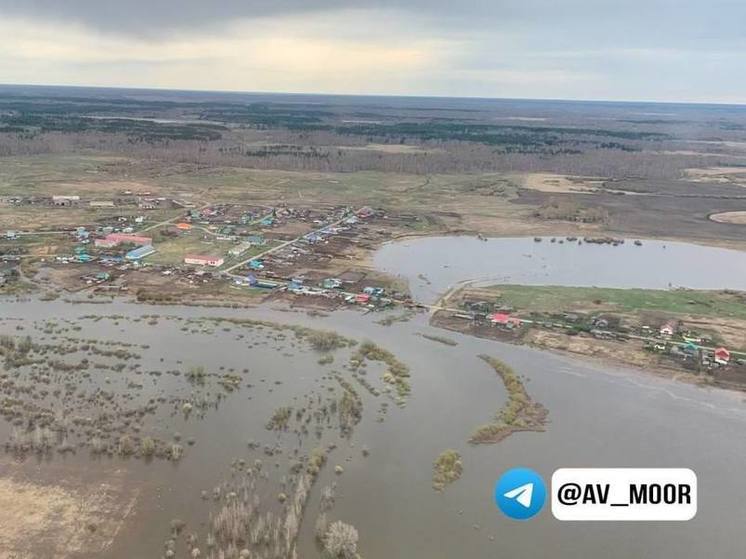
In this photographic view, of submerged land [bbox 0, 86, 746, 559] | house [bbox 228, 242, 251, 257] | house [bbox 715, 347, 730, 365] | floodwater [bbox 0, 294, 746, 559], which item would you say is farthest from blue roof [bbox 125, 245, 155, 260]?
house [bbox 715, 347, 730, 365]

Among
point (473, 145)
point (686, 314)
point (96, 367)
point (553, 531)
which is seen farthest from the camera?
point (473, 145)

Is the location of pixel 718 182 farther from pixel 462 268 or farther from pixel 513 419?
pixel 513 419

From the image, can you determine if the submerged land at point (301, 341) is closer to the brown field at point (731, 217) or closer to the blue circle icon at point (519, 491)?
the brown field at point (731, 217)

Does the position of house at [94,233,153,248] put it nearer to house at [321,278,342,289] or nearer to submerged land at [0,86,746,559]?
submerged land at [0,86,746,559]

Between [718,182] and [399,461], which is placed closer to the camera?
[399,461]

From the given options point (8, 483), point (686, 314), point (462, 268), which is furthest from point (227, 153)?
point (8, 483)

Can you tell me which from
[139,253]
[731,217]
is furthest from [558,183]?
[139,253]
